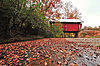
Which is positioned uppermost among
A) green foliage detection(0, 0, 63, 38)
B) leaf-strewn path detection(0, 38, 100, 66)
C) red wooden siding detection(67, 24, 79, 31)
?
green foliage detection(0, 0, 63, 38)

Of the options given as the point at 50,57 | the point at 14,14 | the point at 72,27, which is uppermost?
the point at 14,14

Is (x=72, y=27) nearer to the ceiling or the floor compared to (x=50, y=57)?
nearer to the ceiling

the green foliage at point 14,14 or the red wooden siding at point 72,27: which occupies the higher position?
the green foliage at point 14,14

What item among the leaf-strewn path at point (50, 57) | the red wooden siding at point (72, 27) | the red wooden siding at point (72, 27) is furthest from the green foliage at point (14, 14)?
the red wooden siding at point (72, 27)

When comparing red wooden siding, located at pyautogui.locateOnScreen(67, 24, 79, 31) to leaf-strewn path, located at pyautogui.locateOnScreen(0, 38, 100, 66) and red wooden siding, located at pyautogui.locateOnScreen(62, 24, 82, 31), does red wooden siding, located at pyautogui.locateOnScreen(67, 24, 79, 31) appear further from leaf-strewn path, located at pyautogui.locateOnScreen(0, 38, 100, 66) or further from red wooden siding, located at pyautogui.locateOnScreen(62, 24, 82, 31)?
leaf-strewn path, located at pyautogui.locateOnScreen(0, 38, 100, 66)

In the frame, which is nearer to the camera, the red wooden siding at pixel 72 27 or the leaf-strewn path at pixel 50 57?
the leaf-strewn path at pixel 50 57

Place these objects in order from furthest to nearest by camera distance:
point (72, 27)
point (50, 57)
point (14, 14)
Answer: point (72, 27) → point (14, 14) → point (50, 57)

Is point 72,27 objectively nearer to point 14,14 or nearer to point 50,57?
point 14,14

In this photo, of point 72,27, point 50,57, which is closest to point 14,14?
point 50,57

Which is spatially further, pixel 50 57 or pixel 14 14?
pixel 14 14

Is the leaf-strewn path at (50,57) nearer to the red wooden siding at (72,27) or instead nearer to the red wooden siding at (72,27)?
the red wooden siding at (72,27)

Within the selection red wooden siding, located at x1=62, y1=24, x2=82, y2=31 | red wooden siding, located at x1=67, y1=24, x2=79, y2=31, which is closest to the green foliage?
red wooden siding, located at x1=62, y1=24, x2=82, y2=31

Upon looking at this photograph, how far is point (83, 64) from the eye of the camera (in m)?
2.58

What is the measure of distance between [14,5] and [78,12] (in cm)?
3309
